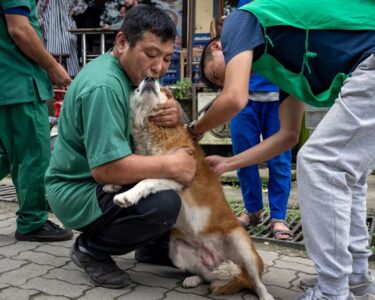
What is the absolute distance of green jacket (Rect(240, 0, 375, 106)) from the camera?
221cm

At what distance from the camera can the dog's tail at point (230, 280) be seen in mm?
2666

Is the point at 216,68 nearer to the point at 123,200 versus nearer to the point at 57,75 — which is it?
the point at 123,200

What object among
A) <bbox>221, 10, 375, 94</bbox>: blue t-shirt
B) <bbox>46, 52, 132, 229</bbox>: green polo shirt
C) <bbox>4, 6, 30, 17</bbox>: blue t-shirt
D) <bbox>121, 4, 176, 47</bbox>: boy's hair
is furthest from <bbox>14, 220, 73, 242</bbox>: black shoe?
<bbox>221, 10, 375, 94</bbox>: blue t-shirt

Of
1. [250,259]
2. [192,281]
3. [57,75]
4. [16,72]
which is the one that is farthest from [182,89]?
[250,259]

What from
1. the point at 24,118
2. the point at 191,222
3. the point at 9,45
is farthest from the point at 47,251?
the point at 9,45

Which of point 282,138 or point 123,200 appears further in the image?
point 282,138

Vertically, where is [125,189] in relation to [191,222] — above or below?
above

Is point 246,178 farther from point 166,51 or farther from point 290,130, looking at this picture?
point 166,51

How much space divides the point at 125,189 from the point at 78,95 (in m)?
0.56

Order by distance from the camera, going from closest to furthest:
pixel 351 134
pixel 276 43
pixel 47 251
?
pixel 351 134
pixel 276 43
pixel 47 251

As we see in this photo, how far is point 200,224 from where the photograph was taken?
2.80 m

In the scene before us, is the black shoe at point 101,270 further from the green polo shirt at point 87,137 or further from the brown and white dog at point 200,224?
the brown and white dog at point 200,224

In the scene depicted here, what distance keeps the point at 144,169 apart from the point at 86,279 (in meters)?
0.77

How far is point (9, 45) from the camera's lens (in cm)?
342
